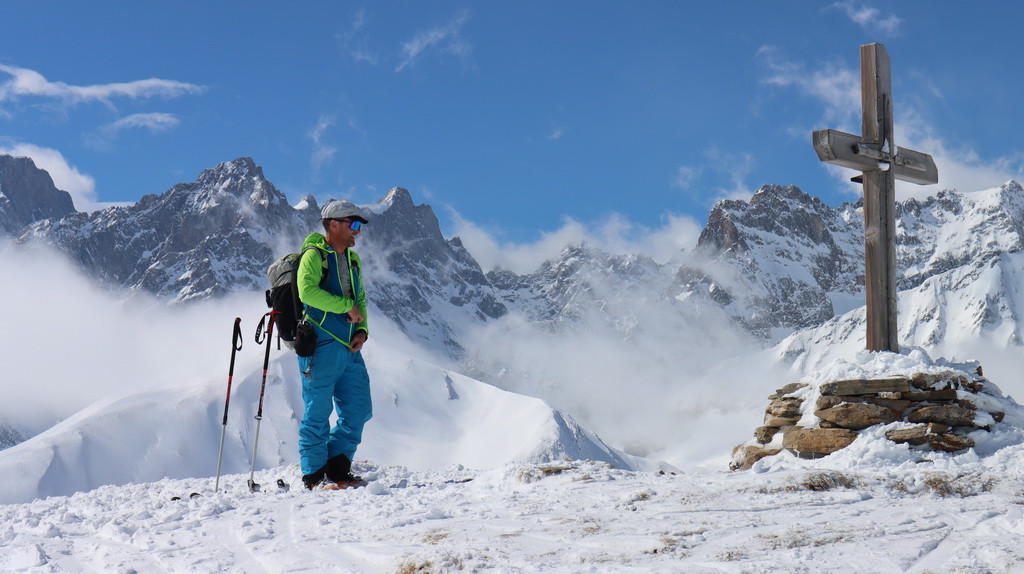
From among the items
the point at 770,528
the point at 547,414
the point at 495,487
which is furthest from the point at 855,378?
the point at 547,414

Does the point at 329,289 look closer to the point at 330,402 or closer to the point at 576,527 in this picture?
the point at 330,402

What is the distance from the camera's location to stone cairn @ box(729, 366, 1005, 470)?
8.03 metres

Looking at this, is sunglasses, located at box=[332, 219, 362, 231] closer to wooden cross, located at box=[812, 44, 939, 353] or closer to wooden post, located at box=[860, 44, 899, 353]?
wooden cross, located at box=[812, 44, 939, 353]

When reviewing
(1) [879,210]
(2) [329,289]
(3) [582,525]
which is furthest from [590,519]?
(1) [879,210]

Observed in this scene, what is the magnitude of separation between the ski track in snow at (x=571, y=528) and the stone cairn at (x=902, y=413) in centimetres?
199

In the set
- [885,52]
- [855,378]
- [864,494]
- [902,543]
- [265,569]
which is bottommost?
[265,569]

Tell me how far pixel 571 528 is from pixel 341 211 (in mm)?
4327

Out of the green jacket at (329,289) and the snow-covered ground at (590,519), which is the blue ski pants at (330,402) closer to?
the green jacket at (329,289)

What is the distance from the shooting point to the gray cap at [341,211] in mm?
8141

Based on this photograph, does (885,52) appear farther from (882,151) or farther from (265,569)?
(265,569)

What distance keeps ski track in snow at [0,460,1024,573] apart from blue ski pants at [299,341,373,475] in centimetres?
85

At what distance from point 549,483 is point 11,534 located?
12.7 feet

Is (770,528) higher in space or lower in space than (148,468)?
lower

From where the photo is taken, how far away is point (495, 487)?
6.96 m
